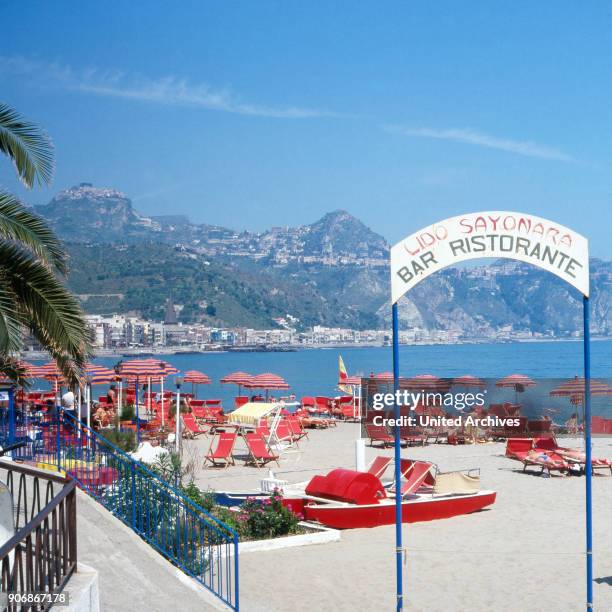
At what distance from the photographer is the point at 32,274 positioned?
862 centimetres

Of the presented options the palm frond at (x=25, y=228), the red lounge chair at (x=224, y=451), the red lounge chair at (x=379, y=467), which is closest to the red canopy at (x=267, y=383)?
the red lounge chair at (x=224, y=451)

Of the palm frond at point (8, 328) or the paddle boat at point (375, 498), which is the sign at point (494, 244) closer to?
the palm frond at point (8, 328)

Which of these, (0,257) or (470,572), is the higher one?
(0,257)

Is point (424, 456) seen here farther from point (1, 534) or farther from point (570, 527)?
point (1, 534)

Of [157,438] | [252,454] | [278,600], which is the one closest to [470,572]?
[278,600]

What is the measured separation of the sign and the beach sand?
293 cm

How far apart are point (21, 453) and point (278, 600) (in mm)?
3858

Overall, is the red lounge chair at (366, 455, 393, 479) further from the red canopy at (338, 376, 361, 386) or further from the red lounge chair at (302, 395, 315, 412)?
the red canopy at (338, 376, 361, 386)

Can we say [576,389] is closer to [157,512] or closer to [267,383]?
[267,383]

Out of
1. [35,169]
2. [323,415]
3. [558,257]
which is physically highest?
[35,169]

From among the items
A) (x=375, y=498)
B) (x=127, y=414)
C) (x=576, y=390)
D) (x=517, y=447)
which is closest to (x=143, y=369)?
(x=127, y=414)

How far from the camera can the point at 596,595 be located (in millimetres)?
8156

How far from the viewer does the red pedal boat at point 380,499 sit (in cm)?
1109

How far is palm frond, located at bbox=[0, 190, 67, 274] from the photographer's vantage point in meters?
8.96
